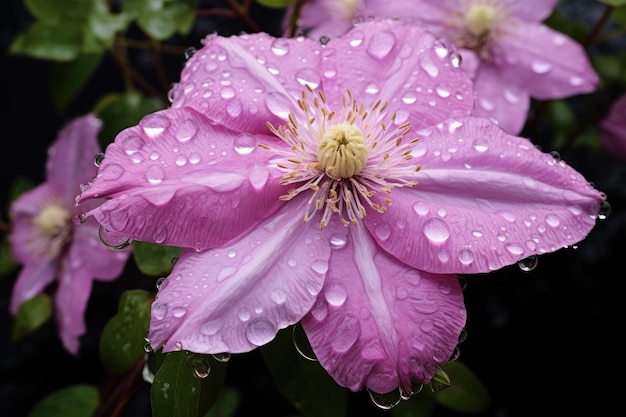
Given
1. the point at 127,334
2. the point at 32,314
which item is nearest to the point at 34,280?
the point at 32,314

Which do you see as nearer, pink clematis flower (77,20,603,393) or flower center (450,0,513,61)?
pink clematis flower (77,20,603,393)

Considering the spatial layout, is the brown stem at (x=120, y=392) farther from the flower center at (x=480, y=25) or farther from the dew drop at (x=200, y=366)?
the flower center at (x=480, y=25)

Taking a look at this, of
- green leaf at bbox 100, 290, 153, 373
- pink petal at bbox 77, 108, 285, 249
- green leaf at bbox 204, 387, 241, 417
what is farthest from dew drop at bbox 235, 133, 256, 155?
green leaf at bbox 204, 387, 241, 417

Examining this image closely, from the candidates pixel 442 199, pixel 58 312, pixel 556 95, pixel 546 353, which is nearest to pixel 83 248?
pixel 58 312

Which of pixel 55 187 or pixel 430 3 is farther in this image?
pixel 55 187

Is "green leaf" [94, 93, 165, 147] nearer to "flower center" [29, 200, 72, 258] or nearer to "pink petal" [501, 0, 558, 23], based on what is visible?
"flower center" [29, 200, 72, 258]

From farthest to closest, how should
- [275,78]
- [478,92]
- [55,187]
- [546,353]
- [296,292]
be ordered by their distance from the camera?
[546,353]
[55,187]
[478,92]
[275,78]
[296,292]

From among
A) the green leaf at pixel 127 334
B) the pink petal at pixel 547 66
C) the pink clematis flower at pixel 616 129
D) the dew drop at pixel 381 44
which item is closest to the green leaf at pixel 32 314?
Result: the green leaf at pixel 127 334

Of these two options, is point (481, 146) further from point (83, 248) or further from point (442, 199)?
point (83, 248)
